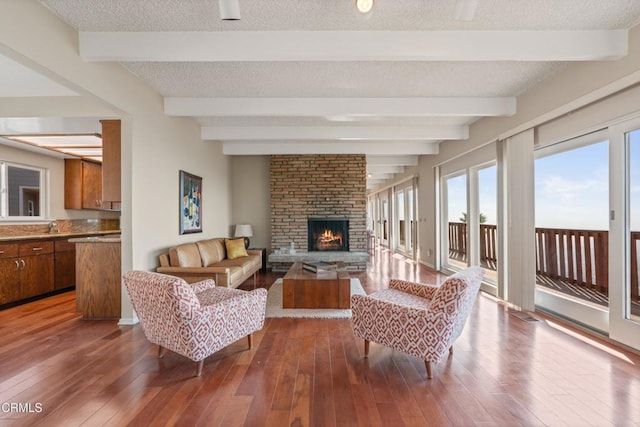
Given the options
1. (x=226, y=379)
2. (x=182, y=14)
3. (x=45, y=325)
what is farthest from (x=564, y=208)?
(x=45, y=325)

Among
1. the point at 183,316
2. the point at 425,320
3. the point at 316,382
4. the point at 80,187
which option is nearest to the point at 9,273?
the point at 80,187

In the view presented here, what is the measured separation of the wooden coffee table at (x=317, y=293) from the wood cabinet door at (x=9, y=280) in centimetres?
346

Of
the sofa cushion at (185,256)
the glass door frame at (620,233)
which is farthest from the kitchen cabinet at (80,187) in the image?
the glass door frame at (620,233)

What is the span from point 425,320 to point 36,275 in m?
5.04

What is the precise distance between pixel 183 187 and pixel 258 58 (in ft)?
8.51

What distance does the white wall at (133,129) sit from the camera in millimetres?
2062

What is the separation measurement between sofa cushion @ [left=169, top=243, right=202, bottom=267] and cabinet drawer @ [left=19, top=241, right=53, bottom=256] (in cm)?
206

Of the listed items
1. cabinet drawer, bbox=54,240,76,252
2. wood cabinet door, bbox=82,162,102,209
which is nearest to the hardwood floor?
cabinet drawer, bbox=54,240,76,252

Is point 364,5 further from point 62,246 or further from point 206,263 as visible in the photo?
point 62,246

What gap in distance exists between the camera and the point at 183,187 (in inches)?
172

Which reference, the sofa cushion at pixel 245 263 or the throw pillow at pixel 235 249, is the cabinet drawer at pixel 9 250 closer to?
the sofa cushion at pixel 245 263

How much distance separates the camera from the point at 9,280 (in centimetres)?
372

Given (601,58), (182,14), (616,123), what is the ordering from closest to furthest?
(182,14), (601,58), (616,123)

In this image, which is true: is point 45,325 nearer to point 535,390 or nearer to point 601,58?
point 535,390
